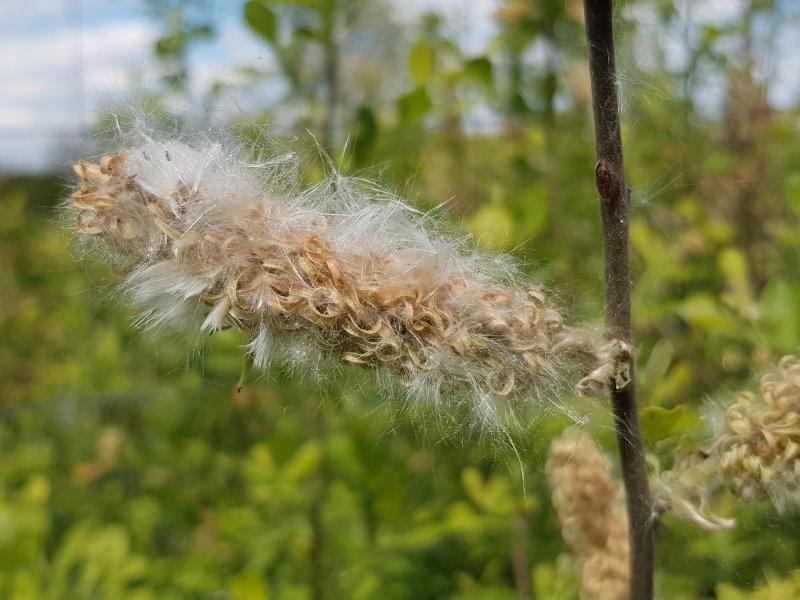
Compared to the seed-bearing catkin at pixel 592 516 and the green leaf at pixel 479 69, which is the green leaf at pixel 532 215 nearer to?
the green leaf at pixel 479 69

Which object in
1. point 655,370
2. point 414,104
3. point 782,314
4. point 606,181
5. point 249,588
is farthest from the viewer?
point 414,104

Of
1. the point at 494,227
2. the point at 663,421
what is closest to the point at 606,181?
the point at 663,421

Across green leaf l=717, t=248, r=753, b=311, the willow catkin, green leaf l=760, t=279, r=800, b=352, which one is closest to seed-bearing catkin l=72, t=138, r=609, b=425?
the willow catkin

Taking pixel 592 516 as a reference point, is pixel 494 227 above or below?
above

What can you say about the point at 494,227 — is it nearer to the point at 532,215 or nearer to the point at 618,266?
the point at 532,215

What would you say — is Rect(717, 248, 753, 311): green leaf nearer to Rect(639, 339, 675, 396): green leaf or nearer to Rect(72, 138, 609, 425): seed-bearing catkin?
Rect(639, 339, 675, 396): green leaf

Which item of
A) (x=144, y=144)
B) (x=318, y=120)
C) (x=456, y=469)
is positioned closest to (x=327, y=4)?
(x=318, y=120)

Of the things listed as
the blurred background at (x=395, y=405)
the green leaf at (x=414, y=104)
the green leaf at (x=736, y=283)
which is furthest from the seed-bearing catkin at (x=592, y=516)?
the green leaf at (x=414, y=104)

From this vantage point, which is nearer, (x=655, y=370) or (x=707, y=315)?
(x=655, y=370)
